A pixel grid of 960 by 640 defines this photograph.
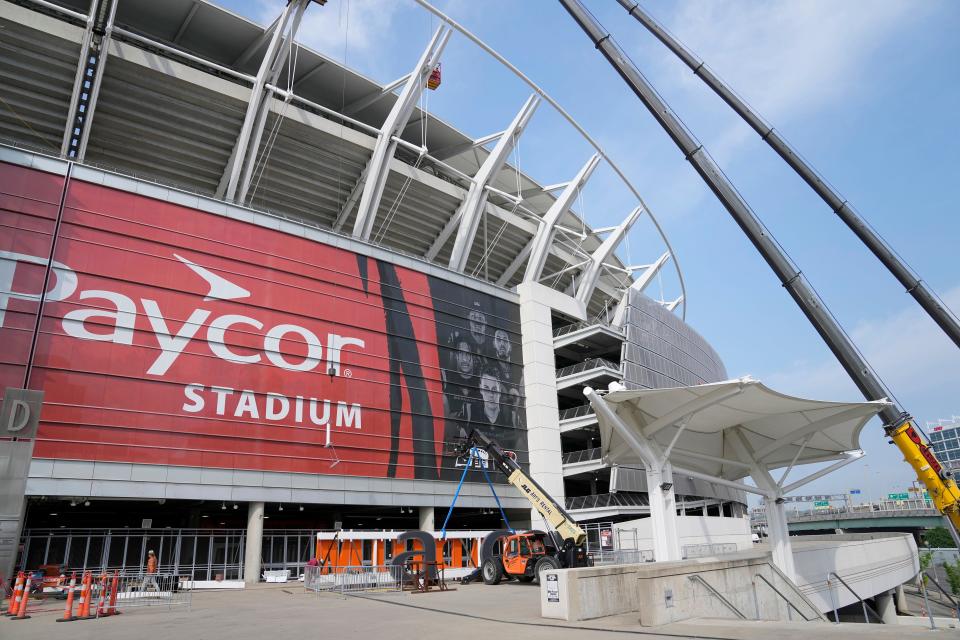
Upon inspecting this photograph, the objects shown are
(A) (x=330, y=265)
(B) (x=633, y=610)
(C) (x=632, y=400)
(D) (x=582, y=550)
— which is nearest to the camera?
(B) (x=633, y=610)

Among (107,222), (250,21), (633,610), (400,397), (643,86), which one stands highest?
(250,21)

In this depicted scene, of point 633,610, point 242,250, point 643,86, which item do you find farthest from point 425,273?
point 633,610

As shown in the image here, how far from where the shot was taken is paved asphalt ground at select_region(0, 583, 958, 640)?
37.9 feet

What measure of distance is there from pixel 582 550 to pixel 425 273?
22.0 m

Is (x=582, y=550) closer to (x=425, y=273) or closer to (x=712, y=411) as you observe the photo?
(x=712, y=411)

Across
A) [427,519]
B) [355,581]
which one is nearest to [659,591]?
[355,581]

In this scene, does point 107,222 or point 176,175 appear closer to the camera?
point 107,222

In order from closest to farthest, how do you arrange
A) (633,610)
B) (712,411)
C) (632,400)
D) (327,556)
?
(633,610), (632,400), (712,411), (327,556)

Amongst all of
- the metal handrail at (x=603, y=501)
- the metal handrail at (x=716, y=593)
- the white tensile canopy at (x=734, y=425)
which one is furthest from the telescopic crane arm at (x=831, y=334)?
the metal handrail at (x=603, y=501)

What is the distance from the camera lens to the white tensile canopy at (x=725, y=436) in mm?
20516

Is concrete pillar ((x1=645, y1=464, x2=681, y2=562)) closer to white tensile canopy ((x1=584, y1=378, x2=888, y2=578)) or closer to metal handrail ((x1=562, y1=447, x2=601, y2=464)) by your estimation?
white tensile canopy ((x1=584, y1=378, x2=888, y2=578))

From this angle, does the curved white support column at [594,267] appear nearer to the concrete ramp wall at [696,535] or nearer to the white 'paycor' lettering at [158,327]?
the concrete ramp wall at [696,535]

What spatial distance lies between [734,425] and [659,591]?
1374 cm

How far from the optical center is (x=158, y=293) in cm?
3048
